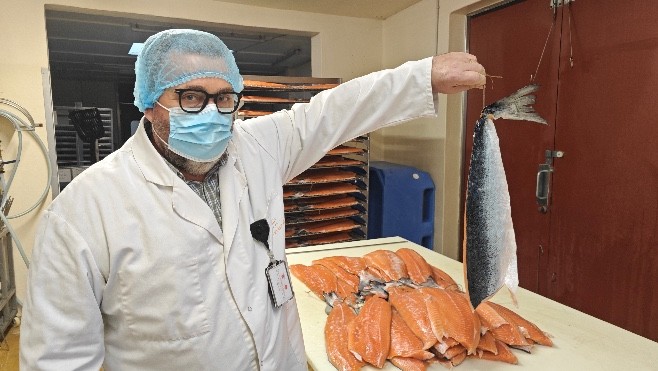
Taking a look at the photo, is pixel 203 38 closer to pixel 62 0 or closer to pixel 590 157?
pixel 590 157

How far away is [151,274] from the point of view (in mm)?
1077

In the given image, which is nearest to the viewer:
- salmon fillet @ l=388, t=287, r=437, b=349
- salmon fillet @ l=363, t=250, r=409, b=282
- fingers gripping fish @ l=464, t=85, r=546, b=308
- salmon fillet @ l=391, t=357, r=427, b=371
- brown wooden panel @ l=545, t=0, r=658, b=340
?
fingers gripping fish @ l=464, t=85, r=546, b=308

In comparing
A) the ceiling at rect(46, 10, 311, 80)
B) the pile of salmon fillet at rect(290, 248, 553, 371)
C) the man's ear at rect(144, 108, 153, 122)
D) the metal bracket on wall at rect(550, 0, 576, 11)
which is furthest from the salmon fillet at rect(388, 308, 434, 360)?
the ceiling at rect(46, 10, 311, 80)

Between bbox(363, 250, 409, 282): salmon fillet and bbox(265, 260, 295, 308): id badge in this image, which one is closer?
bbox(265, 260, 295, 308): id badge

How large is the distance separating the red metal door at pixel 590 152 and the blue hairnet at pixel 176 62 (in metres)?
2.37

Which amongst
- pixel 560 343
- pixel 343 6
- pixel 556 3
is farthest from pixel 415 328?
pixel 343 6

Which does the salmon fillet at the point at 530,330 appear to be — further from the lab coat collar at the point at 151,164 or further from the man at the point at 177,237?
the lab coat collar at the point at 151,164

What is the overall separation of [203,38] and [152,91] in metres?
0.21

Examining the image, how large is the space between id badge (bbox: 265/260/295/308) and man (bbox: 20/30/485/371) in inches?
0.7

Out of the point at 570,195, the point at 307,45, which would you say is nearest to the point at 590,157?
the point at 570,195

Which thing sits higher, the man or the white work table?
the man

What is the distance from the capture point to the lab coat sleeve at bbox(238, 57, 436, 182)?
4.43 ft

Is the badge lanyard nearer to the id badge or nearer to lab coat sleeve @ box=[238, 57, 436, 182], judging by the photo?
the id badge

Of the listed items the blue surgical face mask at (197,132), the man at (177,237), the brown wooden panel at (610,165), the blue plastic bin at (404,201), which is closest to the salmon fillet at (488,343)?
the man at (177,237)
